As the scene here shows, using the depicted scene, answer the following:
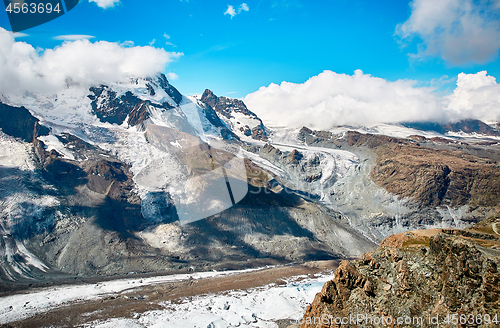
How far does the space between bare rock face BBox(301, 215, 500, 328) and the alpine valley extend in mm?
255

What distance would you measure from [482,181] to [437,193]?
46.0 ft

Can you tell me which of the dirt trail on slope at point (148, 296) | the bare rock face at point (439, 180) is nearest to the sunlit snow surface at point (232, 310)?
the dirt trail on slope at point (148, 296)

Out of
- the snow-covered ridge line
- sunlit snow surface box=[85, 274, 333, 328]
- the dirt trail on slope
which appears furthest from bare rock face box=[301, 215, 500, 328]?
the snow-covered ridge line

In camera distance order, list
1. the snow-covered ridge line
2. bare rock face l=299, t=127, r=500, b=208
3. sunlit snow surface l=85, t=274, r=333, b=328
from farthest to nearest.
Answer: bare rock face l=299, t=127, r=500, b=208 < the snow-covered ridge line < sunlit snow surface l=85, t=274, r=333, b=328

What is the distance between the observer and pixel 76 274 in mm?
45312

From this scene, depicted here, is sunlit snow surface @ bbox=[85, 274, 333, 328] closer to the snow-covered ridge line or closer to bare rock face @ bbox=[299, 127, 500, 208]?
the snow-covered ridge line

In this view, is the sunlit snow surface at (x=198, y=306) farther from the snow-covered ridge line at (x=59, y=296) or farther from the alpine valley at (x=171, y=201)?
the alpine valley at (x=171, y=201)

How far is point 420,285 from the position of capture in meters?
10.3

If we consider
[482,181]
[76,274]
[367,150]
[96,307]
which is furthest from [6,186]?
[367,150]

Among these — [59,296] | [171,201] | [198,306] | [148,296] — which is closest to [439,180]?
[171,201]

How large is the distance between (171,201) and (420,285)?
71.4 meters

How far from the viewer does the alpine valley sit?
5032 cm

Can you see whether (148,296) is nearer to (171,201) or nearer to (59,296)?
(59,296)

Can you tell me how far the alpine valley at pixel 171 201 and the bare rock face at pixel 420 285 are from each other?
255 mm
